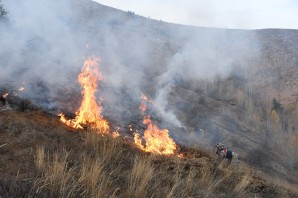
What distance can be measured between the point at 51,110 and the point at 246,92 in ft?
67.6

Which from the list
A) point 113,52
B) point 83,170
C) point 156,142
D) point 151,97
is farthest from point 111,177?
point 113,52

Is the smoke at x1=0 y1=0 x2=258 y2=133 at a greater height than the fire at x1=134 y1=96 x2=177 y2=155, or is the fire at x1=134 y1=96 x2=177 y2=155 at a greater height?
the smoke at x1=0 y1=0 x2=258 y2=133

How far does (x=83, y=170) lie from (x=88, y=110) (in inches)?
232

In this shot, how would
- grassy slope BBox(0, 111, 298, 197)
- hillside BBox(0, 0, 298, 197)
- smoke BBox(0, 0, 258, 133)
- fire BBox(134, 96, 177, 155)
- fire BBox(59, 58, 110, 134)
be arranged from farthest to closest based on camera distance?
smoke BBox(0, 0, 258, 133) → fire BBox(134, 96, 177, 155) → fire BBox(59, 58, 110, 134) → hillside BBox(0, 0, 298, 197) → grassy slope BBox(0, 111, 298, 197)

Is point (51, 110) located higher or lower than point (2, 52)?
lower

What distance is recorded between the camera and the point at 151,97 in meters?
19.0

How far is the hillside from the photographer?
19.4 feet

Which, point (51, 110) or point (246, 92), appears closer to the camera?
point (51, 110)

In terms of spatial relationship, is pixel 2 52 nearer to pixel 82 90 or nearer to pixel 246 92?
pixel 82 90

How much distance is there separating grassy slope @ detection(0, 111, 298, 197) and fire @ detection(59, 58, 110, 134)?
607 mm

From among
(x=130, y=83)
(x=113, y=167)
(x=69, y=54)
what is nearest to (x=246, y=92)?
(x=130, y=83)

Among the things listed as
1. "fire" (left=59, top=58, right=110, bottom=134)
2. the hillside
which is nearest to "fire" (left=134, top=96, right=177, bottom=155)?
the hillside

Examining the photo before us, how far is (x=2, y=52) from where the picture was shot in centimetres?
1191

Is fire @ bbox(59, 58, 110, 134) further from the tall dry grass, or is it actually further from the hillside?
the tall dry grass
